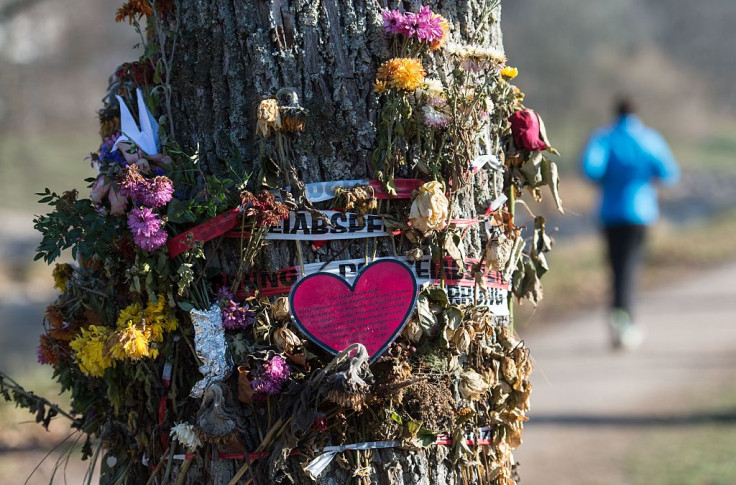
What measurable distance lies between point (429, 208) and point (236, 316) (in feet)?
1.75

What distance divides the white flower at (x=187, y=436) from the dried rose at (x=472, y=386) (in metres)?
0.66

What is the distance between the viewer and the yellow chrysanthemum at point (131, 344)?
1935mm

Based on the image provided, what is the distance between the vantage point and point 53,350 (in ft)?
7.57

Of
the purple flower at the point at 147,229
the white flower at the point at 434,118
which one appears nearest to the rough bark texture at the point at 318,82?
the white flower at the point at 434,118

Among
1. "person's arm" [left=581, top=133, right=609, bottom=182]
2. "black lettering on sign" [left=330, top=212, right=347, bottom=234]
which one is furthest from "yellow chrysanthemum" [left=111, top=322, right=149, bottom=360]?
"person's arm" [left=581, top=133, right=609, bottom=182]

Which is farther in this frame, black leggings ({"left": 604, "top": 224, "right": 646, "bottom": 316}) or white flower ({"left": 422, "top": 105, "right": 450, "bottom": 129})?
black leggings ({"left": 604, "top": 224, "right": 646, "bottom": 316})

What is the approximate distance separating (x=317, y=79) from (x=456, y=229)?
1.66ft

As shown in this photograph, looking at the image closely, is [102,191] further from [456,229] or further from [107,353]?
[456,229]

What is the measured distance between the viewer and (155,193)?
1.92 meters

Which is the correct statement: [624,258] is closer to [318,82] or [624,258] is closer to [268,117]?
[318,82]

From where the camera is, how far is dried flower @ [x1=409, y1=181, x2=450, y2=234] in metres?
1.88

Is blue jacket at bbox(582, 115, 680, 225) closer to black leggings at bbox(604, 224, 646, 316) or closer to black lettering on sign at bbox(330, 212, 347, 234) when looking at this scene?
black leggings at bbox(604, 224, 646, 316)

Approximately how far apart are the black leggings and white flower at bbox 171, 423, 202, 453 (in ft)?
18.7

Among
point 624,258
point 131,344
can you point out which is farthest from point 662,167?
point 131,344
